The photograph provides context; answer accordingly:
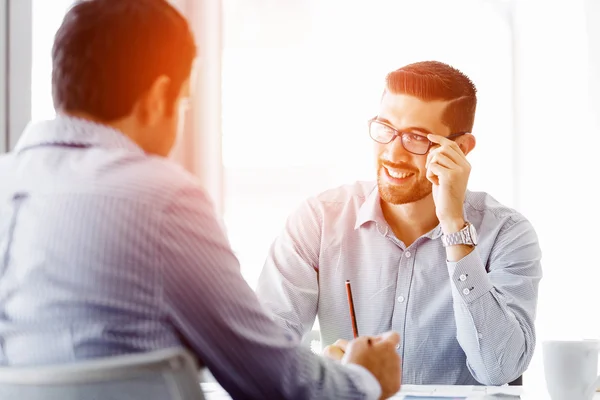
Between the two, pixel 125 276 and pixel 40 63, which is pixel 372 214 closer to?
pixel 40 63

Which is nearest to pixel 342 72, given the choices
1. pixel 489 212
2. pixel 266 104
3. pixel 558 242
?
pixel 266 104

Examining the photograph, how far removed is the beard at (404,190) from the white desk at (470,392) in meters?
0.64

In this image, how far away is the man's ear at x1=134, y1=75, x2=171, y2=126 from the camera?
3.15 ft

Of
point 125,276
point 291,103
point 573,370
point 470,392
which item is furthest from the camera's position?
point 291,103

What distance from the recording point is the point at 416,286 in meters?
2.00

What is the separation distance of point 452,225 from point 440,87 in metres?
0.46

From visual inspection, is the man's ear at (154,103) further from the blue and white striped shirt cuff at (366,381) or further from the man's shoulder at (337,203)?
the man's shoulder at (337,203)

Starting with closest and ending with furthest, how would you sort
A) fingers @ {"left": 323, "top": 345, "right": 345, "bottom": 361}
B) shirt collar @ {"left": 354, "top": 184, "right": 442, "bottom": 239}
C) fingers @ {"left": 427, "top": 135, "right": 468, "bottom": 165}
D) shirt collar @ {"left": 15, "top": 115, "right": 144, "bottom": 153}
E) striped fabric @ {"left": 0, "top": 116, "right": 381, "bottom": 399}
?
striped fabric @ {"left": 0, "top": 116, "right": 381, "bottom": 399}, shirt collar @ {"left": 15, "top": 115, "right": 144, "bottom": 153}, fingers @ {"left": 323, "top": 345, "right": 345, "bottom": 361}, fingers @ {"left": 427, "top": 135, "right": 468, "bottom": 165}, shirt collar @ {"left": 354, "top": 184, "right": 442, "bottom": 239}

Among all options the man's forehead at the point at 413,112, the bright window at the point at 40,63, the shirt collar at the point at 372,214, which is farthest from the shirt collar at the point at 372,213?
the bright window at the point at 40,63

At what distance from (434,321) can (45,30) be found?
Result: 1440 millimetres

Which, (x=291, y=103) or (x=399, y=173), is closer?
(x=399, y=173)

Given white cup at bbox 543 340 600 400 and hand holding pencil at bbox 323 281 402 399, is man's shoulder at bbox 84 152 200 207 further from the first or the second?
white cup at bbox 543 340 600 400

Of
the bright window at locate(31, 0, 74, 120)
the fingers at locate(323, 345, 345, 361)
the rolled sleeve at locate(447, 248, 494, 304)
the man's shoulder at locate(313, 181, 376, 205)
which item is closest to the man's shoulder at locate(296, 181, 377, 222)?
the man's shoulder at locate(313, 181, 376, 205)

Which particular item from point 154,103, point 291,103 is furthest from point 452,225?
point 291,103
